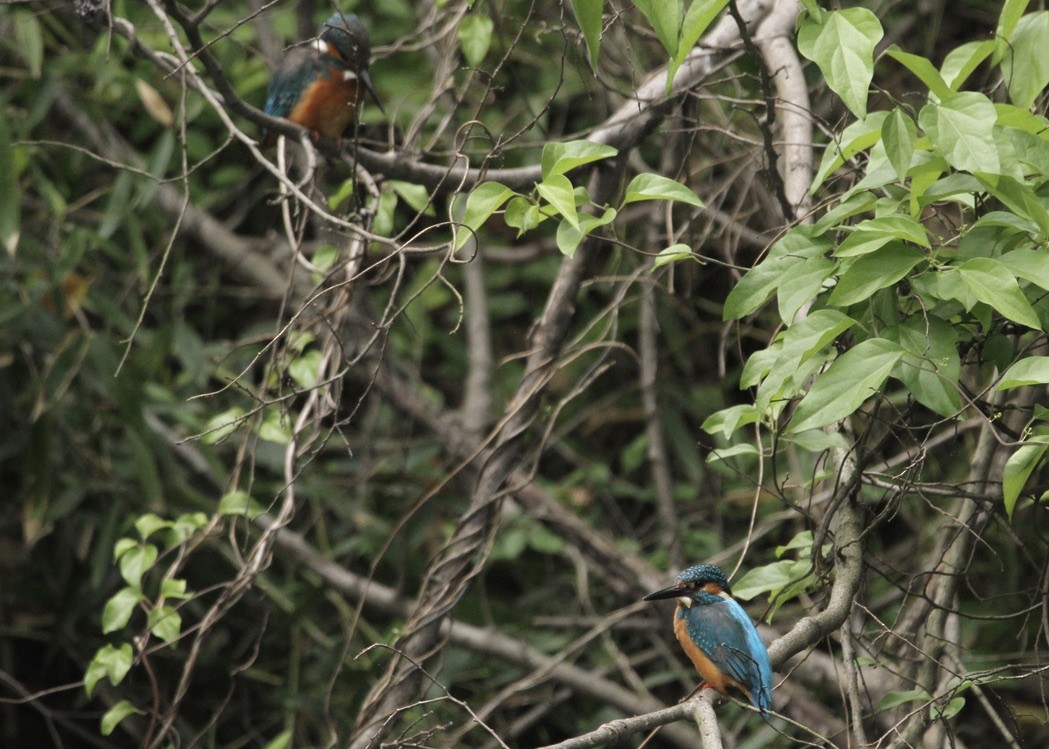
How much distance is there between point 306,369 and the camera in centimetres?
259

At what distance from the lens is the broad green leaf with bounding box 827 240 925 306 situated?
62.2 inches

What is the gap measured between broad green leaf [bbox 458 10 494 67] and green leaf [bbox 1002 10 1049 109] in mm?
1248

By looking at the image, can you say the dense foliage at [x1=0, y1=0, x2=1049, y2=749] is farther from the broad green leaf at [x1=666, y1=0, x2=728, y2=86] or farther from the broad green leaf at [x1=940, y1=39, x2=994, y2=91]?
the broad green leaf at [x1=666, y1=0, x2=728, y2=86]

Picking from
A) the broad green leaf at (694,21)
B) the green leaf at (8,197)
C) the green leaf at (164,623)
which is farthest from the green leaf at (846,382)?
the green leaf at (8,197)

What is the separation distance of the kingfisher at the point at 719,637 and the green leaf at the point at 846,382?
0.59 metres

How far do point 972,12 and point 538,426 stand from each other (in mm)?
2303

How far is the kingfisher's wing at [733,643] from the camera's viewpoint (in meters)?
2.06

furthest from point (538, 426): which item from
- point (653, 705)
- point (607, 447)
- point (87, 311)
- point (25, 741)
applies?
point (25, 741)

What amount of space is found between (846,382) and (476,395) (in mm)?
2670

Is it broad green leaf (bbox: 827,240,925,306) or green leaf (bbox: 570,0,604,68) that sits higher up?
green leaf (bbox: 570,0,604,68)

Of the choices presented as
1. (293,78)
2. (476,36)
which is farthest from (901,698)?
(293,78)

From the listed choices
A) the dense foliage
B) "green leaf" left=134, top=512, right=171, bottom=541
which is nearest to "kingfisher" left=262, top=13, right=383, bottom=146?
the dense foliage

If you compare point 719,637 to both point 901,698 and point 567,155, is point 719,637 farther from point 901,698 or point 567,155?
point 567,155

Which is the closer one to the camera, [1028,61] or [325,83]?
[1028,61]
